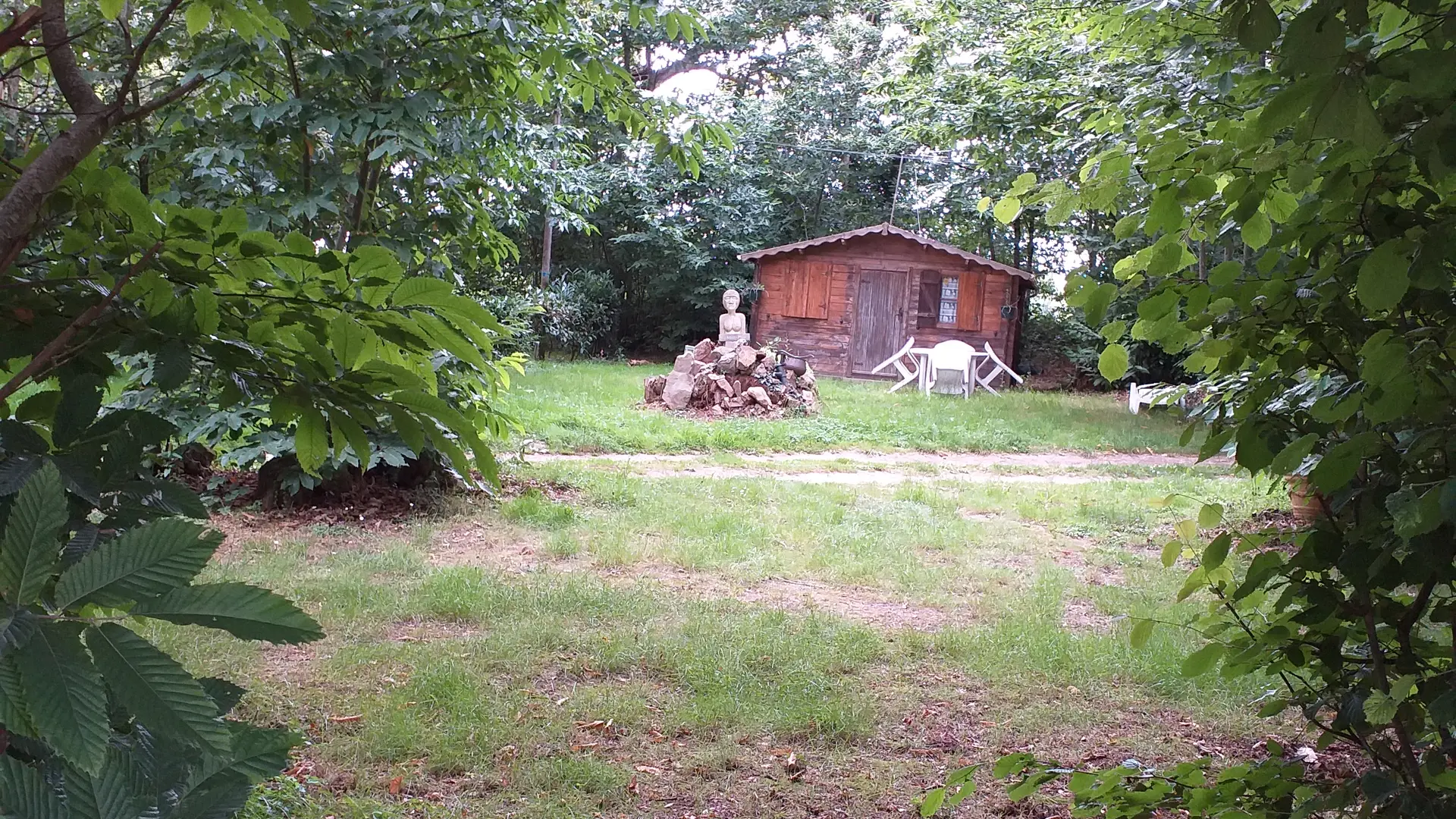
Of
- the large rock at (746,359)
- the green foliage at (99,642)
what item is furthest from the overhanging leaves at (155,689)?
the large rock at (746,359)

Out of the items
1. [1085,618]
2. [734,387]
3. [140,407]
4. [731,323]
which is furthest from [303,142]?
[731,323]

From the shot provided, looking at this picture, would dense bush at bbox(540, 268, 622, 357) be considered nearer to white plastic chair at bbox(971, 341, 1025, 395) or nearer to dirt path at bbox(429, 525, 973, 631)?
white plastic chair at bbox(971, 341, 1025, 395)

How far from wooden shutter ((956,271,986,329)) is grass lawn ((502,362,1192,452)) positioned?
451 centimetres

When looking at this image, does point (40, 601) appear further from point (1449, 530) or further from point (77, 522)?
point (1449, 530)

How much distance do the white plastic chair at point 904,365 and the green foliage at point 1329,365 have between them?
1464 centimetres

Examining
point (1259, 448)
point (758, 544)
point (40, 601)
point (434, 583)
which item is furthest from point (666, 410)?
point (40, 601)

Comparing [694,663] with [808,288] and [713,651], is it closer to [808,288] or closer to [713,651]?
[713,651]

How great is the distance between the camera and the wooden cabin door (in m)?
19.7

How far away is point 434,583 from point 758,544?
6.55 feet

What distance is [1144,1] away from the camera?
2590 millimetres

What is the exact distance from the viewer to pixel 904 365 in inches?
770

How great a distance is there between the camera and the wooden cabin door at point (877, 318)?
19656 millimetres

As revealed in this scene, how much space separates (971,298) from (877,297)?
1.89m

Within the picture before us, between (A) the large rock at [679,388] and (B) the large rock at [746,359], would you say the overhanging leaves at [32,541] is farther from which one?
(B) the large rock at [746,359]
